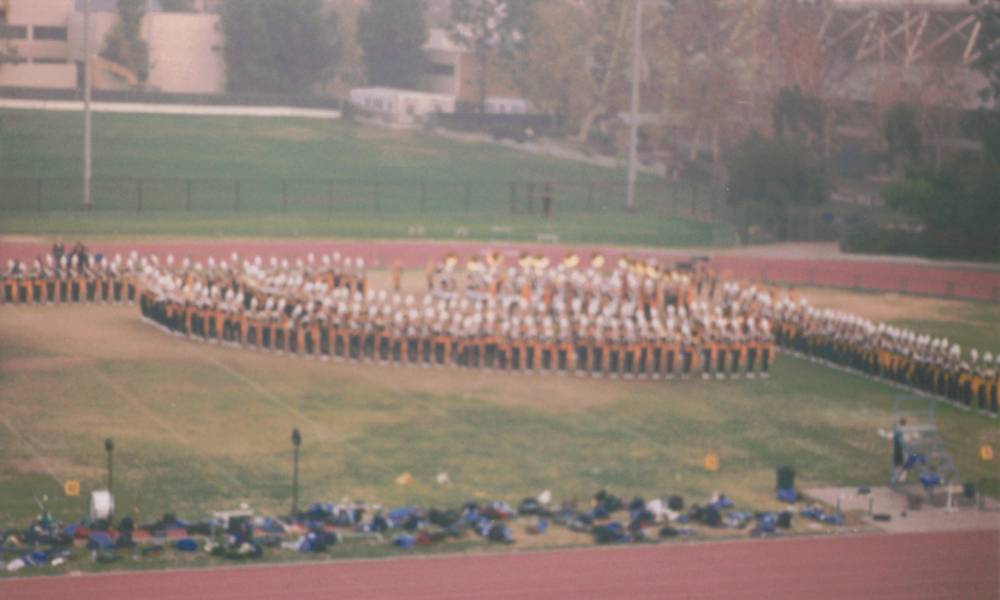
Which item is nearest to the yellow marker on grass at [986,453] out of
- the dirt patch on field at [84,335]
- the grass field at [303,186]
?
the dirt patch on field at [84,335]

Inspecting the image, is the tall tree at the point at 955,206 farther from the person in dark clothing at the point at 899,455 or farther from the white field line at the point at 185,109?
the white field line at the point at 185,109

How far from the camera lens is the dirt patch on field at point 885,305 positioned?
42.7 metres

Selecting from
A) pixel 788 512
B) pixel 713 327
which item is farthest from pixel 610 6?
pixel 788 512

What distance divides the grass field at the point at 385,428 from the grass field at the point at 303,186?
19.9 meters

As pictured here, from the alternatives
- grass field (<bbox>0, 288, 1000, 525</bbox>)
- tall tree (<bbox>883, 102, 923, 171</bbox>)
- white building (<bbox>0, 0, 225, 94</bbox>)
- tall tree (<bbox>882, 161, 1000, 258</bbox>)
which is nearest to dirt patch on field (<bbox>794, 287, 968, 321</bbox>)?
tall tree (<bbox>882, 161, 1000, 258</bbox>)

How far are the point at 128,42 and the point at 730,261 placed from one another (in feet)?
91.4

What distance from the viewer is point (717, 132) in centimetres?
6944

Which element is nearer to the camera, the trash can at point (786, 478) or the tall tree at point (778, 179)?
the trash can at point (786, 478)

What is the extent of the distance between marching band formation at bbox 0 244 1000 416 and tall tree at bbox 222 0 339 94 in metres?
35.3

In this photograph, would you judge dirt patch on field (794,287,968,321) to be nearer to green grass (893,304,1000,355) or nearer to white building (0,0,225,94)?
green grass (893,304,1000,355)

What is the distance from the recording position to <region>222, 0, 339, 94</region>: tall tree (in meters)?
71.7

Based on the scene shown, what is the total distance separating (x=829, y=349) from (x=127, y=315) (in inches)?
587

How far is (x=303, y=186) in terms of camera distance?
218 feet

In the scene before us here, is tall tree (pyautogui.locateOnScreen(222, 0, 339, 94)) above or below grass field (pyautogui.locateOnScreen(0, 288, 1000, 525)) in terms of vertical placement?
above
